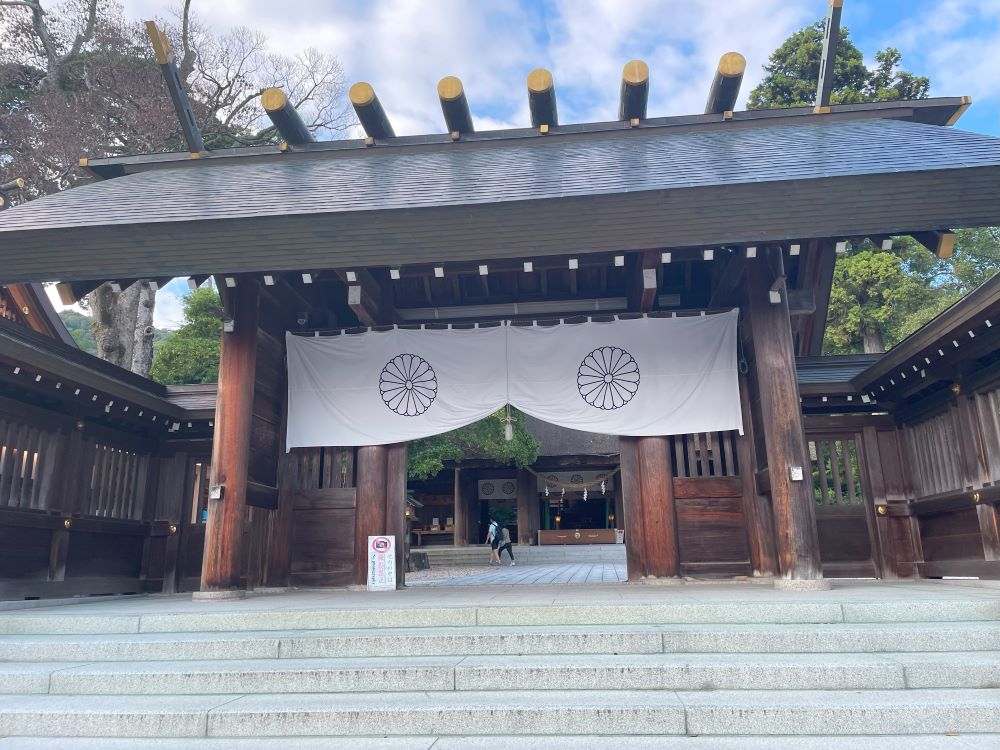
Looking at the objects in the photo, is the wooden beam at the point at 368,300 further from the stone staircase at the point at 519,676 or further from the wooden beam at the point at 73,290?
the stone staircase at the point at 519,676

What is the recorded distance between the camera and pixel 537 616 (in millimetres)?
4891

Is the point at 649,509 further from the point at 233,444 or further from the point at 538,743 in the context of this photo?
the point at 538,743

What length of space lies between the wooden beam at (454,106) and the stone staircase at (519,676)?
567 cm

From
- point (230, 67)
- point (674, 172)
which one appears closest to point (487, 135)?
point (674, 172)

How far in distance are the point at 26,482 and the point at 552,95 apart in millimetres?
7505

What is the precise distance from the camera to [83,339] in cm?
3030

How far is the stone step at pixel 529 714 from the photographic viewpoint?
3.25 m

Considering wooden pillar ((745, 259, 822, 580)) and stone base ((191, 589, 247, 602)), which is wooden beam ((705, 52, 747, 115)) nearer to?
wooden pillar ((745, 259, 822, 580))

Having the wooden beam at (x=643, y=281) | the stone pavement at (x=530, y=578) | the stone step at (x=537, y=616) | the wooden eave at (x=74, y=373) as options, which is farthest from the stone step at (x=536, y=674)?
the stone pavement at (x=530, y=578)

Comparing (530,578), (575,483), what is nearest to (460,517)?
(575,483)

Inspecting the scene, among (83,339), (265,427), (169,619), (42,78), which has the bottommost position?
(169,619)

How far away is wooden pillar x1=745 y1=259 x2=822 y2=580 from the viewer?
658 centimetres

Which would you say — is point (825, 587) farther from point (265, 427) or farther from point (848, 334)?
point (848, 334)

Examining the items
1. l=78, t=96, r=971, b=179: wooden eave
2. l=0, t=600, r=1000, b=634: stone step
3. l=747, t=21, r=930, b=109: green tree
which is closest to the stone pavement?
l=0, t=600, r=1000, b=634: stone step
